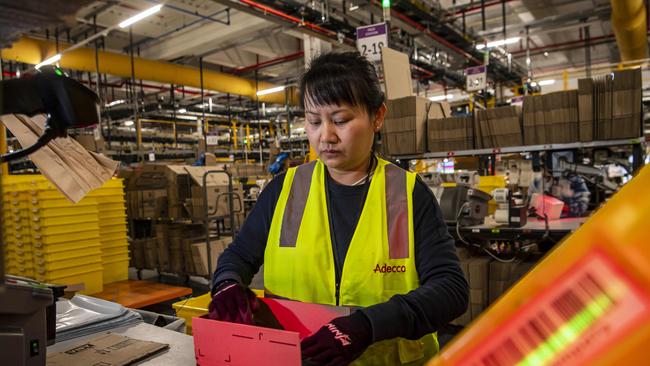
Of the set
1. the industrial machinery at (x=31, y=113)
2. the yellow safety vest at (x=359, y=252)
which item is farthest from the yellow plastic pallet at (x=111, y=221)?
the industrial machinery at (x=31, y=113)

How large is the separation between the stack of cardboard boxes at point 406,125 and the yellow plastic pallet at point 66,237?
3123 mm

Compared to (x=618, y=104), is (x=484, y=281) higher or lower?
lower

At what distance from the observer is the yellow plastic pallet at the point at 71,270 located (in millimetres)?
4227

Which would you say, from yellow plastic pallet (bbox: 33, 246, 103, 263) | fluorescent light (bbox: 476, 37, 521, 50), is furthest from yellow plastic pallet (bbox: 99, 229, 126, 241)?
fluorescent light (bbox: 476, 37, 521, 50)

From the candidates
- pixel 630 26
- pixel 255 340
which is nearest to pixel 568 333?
pixel 255 340

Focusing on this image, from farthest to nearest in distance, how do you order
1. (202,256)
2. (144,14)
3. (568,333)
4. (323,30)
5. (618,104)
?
(323,30) < (202,256) < (144,14) < (618,104) < (568,333)

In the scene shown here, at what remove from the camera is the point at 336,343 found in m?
0.93

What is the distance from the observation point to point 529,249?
4824mm

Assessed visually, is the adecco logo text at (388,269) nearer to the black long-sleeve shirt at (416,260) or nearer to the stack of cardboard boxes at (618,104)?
the black long-sleeve shirt at (416,260)

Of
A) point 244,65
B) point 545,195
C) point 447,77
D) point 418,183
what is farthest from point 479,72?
point 418,183

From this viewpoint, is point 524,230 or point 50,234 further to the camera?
point 50,234

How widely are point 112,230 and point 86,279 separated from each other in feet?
2.42

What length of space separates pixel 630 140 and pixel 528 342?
425 cm

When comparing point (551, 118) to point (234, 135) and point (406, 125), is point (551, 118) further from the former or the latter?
point (234, 135)
